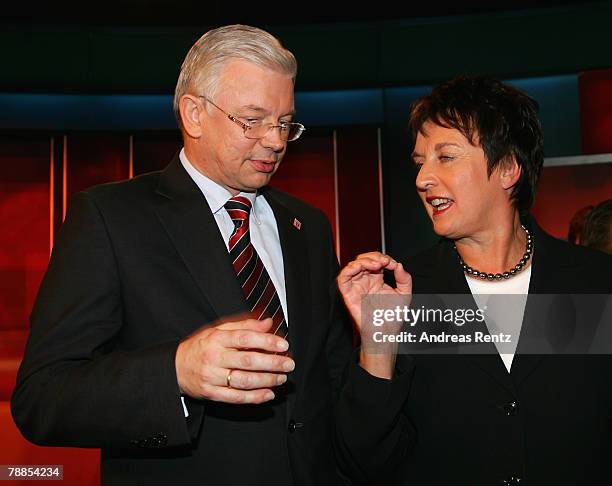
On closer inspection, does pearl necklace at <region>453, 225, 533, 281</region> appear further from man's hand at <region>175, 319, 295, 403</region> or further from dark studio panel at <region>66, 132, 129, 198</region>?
dark studio panel at <region>66, 132, 129, 198</region>

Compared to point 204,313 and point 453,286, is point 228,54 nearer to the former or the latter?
Result: point 204,313

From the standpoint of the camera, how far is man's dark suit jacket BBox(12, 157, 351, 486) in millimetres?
1412

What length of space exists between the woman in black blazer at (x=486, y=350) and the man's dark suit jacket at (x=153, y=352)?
163mm

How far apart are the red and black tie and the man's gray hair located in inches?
15.4

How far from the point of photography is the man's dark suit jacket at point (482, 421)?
1.74 m

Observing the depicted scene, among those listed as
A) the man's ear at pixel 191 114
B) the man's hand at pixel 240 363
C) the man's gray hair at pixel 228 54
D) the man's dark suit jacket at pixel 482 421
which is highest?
the man's gray hair at pixel 228 54

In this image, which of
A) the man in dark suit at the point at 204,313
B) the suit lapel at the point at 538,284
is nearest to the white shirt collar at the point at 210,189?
the man in dark suit at the point at 204,313

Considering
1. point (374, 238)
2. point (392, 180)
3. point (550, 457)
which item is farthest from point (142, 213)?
point (392, 180)

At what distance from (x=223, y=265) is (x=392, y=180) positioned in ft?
14.2

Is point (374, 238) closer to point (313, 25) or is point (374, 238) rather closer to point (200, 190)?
point (313, 25)

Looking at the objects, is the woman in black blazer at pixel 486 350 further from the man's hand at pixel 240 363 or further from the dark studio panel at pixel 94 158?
the dark studio panel at pixel 94 158

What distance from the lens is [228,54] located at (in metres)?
1.84

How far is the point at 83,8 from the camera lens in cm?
547

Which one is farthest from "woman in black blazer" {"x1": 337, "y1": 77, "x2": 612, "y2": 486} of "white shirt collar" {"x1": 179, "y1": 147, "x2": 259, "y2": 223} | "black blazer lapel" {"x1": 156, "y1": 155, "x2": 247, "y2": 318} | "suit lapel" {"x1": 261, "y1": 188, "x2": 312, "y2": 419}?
Answer: "white shirt collar" {"x1": 179, "y1": 147, "x2": 259, "y2": 223}
